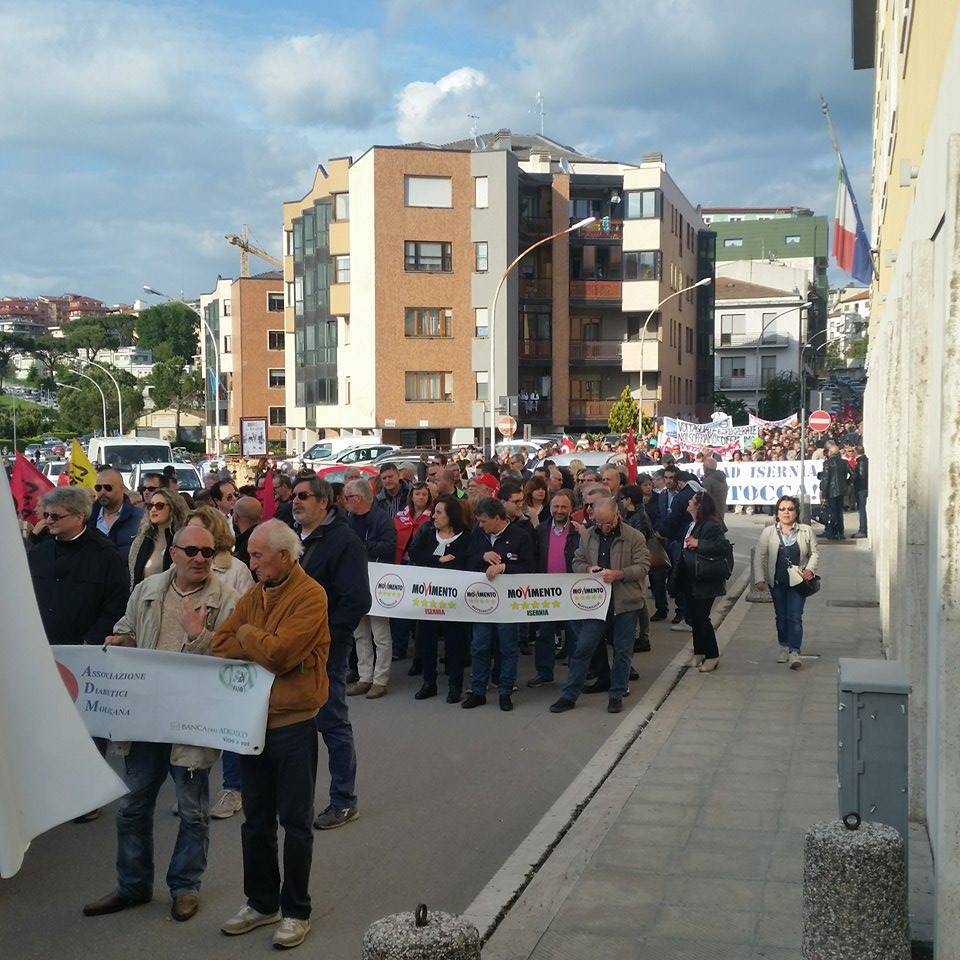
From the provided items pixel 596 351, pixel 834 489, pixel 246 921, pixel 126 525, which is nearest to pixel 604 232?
pixel 596 351

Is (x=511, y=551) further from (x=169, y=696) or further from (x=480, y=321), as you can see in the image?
(x=480, y=321)

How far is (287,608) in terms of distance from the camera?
224 inches

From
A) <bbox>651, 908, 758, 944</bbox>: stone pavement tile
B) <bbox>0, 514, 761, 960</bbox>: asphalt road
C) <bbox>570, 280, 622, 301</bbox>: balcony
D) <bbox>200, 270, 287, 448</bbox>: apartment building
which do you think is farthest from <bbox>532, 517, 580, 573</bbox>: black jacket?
<bbox>200, 270, 287, 448</bbox>: apartment building

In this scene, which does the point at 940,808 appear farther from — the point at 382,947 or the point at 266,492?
the point at 266,492

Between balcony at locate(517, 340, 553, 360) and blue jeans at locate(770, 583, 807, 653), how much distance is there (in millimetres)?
56330

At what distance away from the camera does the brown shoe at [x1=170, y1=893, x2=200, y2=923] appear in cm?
600

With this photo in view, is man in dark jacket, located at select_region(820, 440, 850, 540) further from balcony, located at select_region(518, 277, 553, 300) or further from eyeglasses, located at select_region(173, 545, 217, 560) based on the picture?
balcony, located at select_region(518, 277, 553, 300)

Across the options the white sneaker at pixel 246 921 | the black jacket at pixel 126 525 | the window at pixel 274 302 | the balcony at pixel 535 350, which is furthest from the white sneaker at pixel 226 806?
the window at pixel 274 302

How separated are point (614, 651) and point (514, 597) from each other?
3.45 ft

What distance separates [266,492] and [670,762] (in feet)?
25.3

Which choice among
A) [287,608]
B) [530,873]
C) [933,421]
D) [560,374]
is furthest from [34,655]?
[560,374]

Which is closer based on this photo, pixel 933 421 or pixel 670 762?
pixel 933 421

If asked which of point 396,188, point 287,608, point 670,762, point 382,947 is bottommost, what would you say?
point 670,762

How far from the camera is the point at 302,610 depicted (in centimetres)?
567
